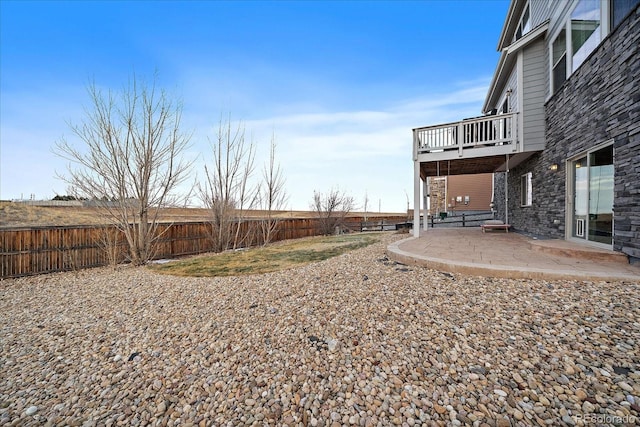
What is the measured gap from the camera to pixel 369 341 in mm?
2652

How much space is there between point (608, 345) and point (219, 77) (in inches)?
467

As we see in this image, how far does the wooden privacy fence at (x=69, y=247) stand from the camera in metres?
6.91

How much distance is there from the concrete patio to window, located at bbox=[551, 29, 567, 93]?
411 cm

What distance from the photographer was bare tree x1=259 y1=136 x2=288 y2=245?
1129cm

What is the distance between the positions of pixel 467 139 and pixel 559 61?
2497 mm

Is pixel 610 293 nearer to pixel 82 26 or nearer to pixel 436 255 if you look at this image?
pixel 436 255

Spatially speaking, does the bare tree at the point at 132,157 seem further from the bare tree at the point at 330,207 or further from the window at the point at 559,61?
the window at the point at 559,61

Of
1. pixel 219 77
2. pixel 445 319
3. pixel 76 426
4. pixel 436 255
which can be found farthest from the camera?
pixel 219 77

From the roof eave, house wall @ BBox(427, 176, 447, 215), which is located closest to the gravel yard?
the roof eave

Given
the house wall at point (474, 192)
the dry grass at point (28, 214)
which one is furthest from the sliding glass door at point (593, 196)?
the dry grass at point (28, 214)

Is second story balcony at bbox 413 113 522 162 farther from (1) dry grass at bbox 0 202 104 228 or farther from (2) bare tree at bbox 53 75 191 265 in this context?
Result: (1) dry grass at bbox 0 202 104 228

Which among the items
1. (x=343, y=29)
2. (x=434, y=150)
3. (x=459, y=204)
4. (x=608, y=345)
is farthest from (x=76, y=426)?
(x=459, y=204)

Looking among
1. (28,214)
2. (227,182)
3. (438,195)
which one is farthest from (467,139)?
(28,214)

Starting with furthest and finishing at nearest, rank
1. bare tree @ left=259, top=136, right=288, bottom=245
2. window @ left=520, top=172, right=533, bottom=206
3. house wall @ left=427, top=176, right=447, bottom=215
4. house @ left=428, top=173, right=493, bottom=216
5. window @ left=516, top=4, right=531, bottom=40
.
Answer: house wall @ left=427, top=176, right=447, bottom=215 → house @ left=428, top=173, right=493, bottom=216 → bare tree @ left=259, top=136, right=288, bottom=245 → window @ left=516, top=4, right=531, bottom=40 → window @ left=520, top=172, right=533, bottom=206
